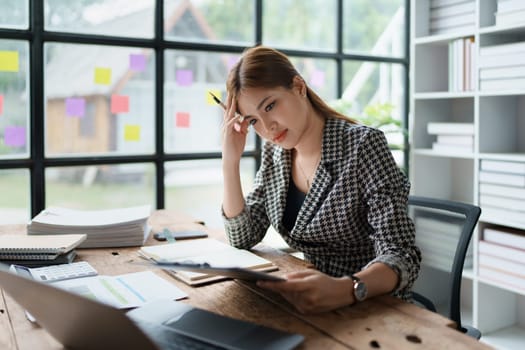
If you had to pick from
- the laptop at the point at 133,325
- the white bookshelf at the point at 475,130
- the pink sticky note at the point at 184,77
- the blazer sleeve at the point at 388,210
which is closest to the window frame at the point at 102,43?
the pink sticky note at the point at 184,77

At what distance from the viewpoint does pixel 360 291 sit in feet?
3.85

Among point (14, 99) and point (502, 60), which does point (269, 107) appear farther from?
point (502, 60)

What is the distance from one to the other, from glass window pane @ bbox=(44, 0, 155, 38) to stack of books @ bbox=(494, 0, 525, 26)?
1.63 m

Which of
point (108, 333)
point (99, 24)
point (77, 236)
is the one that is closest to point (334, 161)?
point (77, 236)

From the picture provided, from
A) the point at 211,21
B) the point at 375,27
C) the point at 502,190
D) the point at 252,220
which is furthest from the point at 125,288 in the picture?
the point at 375,27

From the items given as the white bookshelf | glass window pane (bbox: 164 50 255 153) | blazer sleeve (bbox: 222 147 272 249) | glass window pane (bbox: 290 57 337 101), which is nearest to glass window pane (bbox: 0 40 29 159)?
glass window pane (bbox: 164 50 255 153)

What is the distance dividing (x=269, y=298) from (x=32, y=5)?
178 cm

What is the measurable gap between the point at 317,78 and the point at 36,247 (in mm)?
1983

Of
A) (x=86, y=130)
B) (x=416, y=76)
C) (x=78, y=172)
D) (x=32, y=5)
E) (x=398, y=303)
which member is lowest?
(x=398, y=303)

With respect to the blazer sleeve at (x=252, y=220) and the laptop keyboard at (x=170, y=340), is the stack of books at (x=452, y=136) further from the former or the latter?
the laptop keyboard at (x=170, y=340)

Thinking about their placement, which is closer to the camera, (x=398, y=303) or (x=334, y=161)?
(x=398, y=303)

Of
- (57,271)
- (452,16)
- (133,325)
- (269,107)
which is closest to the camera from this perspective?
(133,325)

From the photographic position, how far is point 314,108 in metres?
1.76

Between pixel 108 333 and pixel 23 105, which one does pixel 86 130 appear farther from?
pixel 108 333
